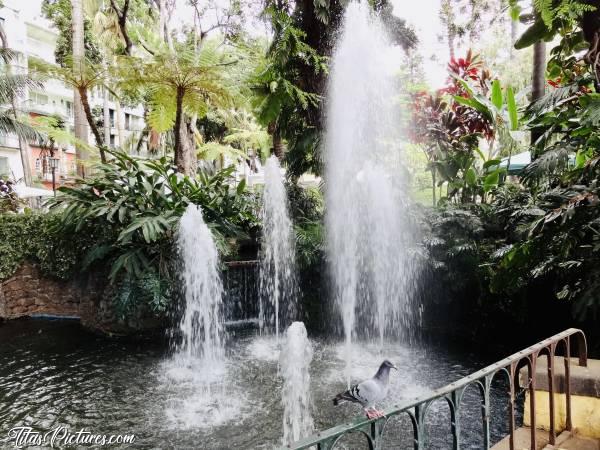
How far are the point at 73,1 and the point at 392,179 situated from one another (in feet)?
31.4

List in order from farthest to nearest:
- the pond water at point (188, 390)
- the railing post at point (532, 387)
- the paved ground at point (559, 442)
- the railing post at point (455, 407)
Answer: the pond water at point (188, 390), the paved ground at point (559, 442), the railing post at point (532, 387), the railing post at point (455, 407)

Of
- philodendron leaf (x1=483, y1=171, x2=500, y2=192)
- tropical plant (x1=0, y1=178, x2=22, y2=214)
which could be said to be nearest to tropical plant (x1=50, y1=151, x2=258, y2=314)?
tropical plant (x1=0, y1=178, x2=22, y2=214)

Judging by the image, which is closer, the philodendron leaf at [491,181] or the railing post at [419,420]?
the railing post at [419,420]

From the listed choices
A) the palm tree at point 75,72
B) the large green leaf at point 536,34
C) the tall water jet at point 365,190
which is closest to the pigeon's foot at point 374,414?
the large green leaf at point 536,34

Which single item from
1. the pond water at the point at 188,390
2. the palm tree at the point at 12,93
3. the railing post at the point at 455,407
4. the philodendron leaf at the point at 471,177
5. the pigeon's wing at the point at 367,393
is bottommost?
the pond water at the point at 188,390

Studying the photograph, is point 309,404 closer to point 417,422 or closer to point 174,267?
point 417,422

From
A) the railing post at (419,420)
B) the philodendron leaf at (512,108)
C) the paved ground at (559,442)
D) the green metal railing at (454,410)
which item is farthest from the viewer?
the philodendron leaf at (512,108)

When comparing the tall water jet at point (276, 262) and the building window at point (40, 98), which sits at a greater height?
the building window at point (40, 98)

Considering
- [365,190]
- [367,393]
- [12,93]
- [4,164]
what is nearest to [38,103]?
[4,164]

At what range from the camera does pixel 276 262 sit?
7.88 metres

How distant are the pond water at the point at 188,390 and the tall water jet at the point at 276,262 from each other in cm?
105

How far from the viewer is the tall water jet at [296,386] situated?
400cm

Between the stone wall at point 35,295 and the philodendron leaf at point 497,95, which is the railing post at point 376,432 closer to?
the philodendron leaf at point 497,95

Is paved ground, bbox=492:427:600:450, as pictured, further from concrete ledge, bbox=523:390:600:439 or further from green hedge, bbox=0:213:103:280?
green hedge, bbox=0:213:103:280
